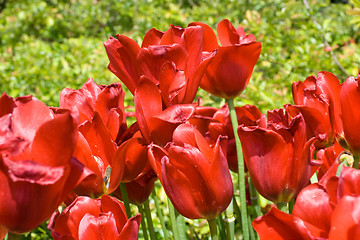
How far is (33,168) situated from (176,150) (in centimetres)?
20

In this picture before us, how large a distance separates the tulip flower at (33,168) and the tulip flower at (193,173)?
0.14 m

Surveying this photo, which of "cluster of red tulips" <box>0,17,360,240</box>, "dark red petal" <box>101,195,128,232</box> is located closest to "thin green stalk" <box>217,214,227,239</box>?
"cluster of red tulips" <box>0,17,360,240</box>

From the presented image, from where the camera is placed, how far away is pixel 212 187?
2.09ft

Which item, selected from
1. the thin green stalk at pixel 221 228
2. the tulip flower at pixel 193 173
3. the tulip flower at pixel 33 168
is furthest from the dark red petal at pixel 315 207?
the thin green stalk at pixel 221 228

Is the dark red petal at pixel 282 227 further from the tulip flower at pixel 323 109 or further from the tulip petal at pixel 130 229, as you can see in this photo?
the tulip flower at pixel 323 109

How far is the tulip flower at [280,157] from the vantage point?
0.66m

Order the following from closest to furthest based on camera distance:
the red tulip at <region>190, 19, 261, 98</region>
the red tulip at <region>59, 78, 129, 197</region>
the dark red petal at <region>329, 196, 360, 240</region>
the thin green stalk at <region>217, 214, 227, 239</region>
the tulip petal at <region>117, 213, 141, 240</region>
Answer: the dark red petal at <region>329, 196, 360, 240</region>
the tulip petal at <region>117, 213, 141, 240</region>
the red tulip at <region>59, 78, 129, 197</region>
the red tulip at <region>190, 19, 261, 98</region>
the thin green stalk at <region>217, 214, 227, 239</region>

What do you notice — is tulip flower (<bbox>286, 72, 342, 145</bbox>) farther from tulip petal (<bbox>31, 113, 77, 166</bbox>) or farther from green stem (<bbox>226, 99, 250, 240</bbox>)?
tulip petal (<bbox>31, 113, 77, 166</bbox>)

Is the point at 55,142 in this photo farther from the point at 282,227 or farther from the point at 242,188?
the point at 242,188

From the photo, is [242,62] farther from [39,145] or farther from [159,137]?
[39,145]

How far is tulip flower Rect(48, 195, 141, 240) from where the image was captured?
60cm

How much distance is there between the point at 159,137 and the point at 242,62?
21 cm

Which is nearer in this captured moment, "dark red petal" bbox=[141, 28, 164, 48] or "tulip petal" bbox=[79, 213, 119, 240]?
"tulip petal" bbox=[79, 213, 119, 240]

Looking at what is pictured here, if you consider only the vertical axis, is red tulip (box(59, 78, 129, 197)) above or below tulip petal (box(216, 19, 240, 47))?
below
